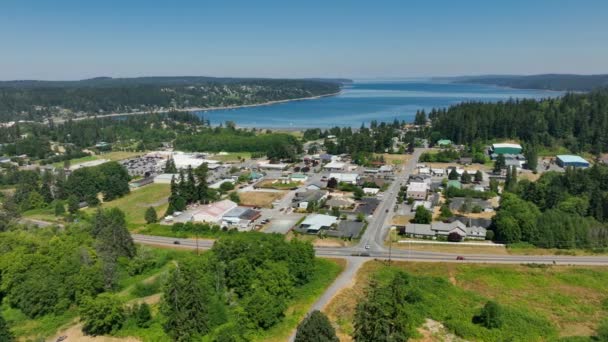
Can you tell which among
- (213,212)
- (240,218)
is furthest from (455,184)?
(213,212)

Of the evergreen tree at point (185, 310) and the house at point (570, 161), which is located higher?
the evergreen tree at point (185, 310)

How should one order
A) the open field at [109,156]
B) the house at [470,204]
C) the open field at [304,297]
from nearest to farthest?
the open field at [304,297], the house at [470,204], the open field at [109,156]

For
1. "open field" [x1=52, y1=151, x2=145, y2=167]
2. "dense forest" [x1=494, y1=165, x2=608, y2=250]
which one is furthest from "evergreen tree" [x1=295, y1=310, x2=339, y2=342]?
"open field" [x1=52, y1=151, x2=145, y2=167]

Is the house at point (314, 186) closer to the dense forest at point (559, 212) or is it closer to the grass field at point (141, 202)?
the grass field at point (141, 202)

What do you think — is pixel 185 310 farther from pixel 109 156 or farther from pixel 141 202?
pixel 109 156

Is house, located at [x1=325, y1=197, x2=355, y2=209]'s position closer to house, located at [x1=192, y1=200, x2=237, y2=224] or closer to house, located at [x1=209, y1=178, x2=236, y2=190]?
house, located at [x1=192, y1=200, x2=237, y2=224]

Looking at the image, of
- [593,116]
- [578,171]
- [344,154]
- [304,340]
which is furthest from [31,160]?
[593,116]

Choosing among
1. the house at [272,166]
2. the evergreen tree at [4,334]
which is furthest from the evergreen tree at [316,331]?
the house at [272,166]
